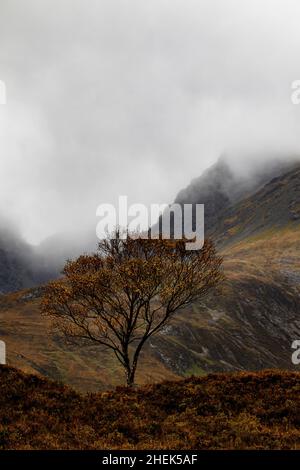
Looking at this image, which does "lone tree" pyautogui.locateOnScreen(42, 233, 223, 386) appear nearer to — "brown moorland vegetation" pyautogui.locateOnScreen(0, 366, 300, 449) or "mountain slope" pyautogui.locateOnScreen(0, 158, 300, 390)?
"mountain slope" pyautogui.locateOnScreen(0, 158, 300, 390)

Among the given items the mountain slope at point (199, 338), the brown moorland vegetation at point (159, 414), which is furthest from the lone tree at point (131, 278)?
the brown moorland vegetation at point (159, 414)

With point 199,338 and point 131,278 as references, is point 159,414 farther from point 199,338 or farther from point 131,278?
point 199,338

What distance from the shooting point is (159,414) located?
75.5 ft

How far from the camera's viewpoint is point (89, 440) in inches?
750

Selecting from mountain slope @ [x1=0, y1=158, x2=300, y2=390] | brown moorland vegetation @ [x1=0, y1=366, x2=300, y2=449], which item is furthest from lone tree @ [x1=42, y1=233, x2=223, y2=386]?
brown moorland vegetation @ [x1=0, y1=366, x2=300, y2=449]

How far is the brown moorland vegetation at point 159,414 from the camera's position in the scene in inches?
739

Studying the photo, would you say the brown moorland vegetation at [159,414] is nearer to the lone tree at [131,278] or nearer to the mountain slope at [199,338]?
the lone tree at [131,278]

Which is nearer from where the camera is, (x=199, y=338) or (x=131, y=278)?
(x=131, y=278)

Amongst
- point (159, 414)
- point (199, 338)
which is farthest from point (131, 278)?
point (199, 338)
